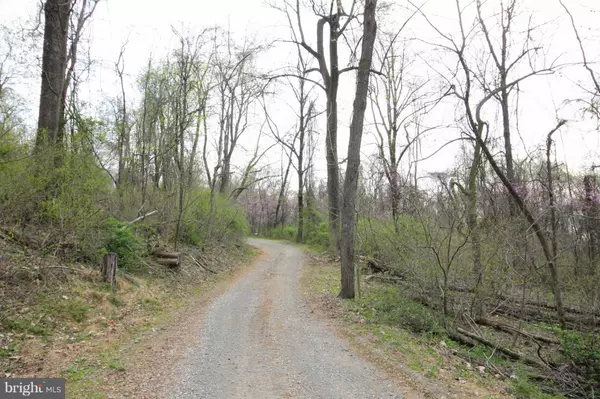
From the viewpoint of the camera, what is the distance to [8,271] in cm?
586

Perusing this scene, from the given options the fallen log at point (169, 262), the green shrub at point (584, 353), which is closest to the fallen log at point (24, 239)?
the fallen log at point (169, 262)

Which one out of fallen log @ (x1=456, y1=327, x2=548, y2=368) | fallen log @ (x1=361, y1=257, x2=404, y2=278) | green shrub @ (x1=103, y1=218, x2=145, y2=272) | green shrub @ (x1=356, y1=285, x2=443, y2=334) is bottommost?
fallen log @ (x1=456, y1=327, x2=548, y2=368)

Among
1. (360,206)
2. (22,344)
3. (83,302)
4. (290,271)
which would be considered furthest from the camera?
(290,271)

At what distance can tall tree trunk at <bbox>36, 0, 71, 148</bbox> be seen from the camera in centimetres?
946

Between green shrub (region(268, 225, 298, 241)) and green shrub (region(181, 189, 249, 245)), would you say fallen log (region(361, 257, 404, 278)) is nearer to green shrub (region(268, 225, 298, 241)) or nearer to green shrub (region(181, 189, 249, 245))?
green shrub (region(181, 189, 249, 245))

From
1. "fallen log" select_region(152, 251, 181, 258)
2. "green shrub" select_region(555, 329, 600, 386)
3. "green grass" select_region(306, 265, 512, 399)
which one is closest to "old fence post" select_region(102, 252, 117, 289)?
"fallen log" select_region(152, 251, 181, 258)

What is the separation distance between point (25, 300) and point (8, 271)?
1.86 ft

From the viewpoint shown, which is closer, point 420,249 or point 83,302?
Answer: point 83,302

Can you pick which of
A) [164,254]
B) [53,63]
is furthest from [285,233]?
[53,63]

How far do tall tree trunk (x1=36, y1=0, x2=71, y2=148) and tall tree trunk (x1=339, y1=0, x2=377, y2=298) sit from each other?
767 centimetres

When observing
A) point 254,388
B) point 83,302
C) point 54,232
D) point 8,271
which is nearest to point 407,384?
point 254,388

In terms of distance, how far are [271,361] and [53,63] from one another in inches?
385

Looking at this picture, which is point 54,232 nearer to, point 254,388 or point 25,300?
point 25,300

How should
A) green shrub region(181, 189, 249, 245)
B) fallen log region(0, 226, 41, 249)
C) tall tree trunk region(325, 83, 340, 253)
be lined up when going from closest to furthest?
fallen log region(0, 226, 41, 249) → tall tree trunk region(325, 83, 340, 253) → green shrub region(181, 189, 249, 245)
